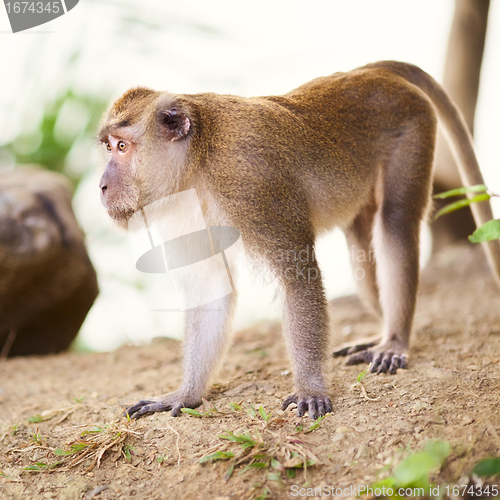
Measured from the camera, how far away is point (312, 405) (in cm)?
272

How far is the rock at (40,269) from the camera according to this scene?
4.83 m

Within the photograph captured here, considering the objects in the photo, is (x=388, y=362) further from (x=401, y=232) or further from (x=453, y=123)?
(x=453, y=123)

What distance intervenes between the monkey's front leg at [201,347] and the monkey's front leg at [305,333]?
0.60 metres

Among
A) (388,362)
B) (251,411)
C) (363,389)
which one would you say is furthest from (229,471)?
(388,362)

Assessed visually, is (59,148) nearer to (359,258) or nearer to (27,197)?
(27,197)

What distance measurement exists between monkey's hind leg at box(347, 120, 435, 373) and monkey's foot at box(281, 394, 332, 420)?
34.7 inches

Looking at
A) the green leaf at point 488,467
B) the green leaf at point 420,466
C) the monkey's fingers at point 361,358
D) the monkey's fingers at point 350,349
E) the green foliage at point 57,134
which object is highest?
the green foliage at point 57,134

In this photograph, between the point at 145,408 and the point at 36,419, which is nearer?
the point at 145,408

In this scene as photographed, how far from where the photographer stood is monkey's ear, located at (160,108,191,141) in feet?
9.48

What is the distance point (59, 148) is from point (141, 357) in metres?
3.55

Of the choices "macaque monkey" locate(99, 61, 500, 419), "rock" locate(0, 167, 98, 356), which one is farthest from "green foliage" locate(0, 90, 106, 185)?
"macaque monkey" locate(99, 61, 500, 419)

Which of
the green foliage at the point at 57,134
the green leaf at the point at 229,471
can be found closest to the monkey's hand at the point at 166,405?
the green leaf at the point at 229,471

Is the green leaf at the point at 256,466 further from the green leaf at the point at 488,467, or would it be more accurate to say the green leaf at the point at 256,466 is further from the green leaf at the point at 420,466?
the green leaf at the point at 488,467

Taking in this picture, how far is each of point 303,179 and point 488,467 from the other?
Result: 1.88 m
